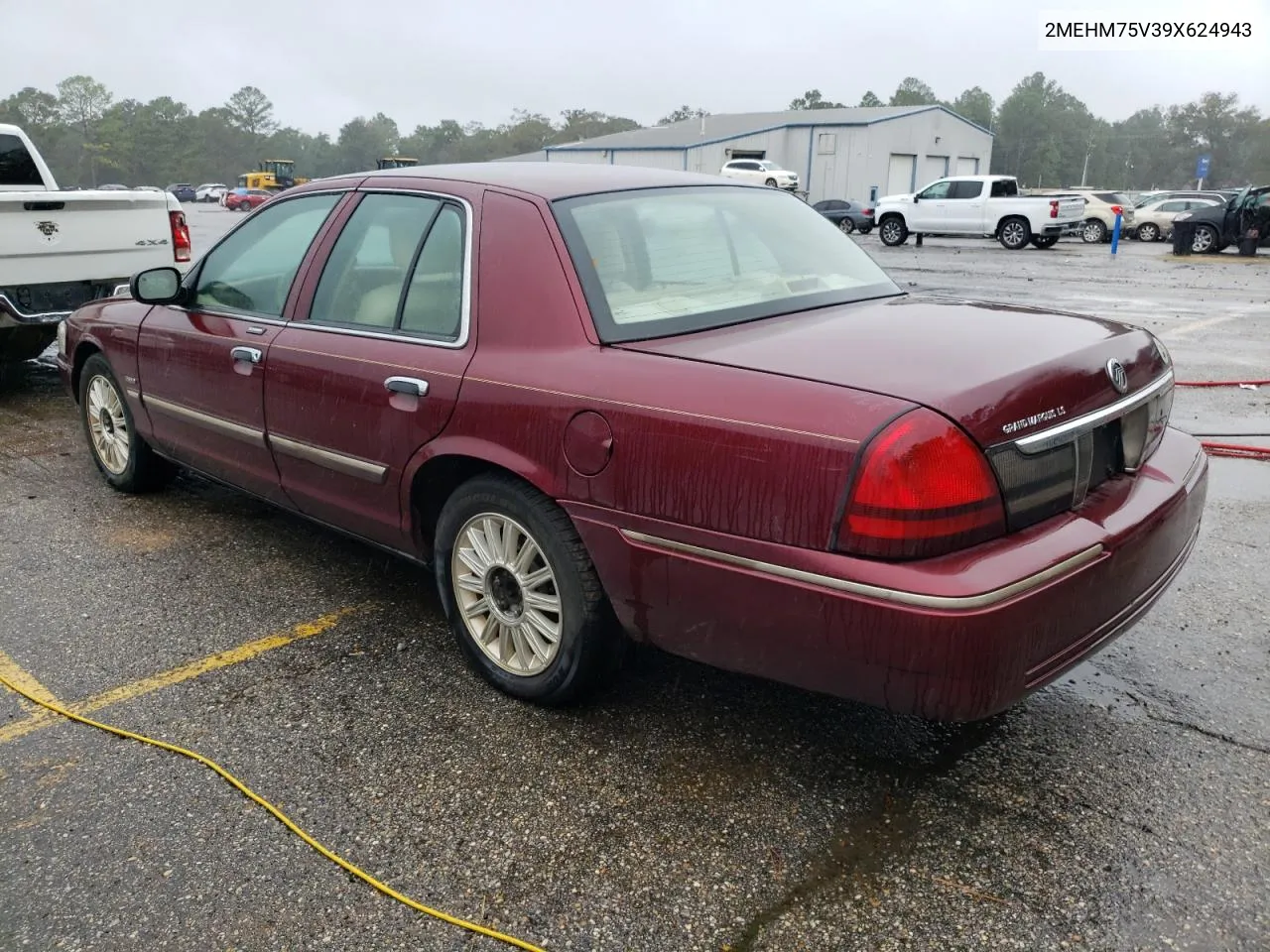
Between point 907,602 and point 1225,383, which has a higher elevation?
point 907,602

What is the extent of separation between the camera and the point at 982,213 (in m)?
26.8

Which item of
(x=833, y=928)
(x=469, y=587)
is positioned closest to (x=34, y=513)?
(x=469, y=587)

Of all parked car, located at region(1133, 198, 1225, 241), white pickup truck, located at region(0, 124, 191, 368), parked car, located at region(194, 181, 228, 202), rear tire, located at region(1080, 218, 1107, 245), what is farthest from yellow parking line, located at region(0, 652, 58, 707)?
parked car, located at region(194, 181, 228, 202)

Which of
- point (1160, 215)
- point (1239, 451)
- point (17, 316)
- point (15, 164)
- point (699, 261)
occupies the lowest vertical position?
point (1239, 451)

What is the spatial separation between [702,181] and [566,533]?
1576mm

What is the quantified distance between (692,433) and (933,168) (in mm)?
57445

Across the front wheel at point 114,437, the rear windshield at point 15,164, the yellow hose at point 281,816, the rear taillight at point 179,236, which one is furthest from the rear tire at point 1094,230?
the yellow hose at point 281,816

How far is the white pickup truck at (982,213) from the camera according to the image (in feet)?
85.0

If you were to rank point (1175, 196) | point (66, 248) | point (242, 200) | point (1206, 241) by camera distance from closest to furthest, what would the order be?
1. point (66, 248)
2. point (1206, 241)
3. point (1175, 196)
4. point (242, 200)

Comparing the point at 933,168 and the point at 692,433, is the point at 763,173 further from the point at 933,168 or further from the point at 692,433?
the point at 692,433

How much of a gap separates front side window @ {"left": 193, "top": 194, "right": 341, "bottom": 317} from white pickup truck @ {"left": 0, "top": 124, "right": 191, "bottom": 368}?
334cm

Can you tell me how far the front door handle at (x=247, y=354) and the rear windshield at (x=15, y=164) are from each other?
22.4ft

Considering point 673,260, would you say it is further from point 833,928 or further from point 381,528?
point 833,928

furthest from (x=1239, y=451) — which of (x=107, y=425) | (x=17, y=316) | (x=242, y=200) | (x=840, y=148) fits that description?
(x=242, y=200)
